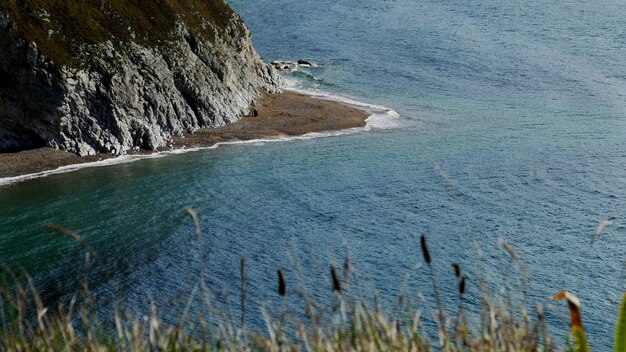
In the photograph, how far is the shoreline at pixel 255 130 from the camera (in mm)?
53000

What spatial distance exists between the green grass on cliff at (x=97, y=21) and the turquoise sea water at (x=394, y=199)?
969 cm

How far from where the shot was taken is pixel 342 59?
92.8 m

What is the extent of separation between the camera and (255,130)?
211 ft

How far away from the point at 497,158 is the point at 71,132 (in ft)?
93.9

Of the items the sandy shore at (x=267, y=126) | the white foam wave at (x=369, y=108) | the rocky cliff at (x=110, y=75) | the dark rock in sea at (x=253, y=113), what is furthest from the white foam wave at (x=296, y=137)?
the dark rock in sea at (x=253, y=113)

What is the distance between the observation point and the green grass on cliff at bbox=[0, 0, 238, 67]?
55.3 m

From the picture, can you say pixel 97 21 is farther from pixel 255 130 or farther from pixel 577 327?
pixel 577 327

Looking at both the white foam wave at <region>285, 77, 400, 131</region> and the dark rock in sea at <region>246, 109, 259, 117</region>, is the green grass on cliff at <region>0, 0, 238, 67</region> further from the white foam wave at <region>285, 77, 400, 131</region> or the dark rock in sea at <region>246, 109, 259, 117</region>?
the white foam wave at <region>285, 77, 400, 131</region>

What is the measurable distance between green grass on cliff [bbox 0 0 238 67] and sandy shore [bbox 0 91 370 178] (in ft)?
21.6

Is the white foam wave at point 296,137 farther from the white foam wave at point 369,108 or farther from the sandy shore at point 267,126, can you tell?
the sandy shore at point 267,126

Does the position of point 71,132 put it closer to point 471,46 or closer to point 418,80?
point 418,80

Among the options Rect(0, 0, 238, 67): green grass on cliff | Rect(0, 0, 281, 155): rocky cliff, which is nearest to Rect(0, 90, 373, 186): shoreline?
Rect(0, 0, 281, 155): rocky cliff

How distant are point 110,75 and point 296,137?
1477 centimetres

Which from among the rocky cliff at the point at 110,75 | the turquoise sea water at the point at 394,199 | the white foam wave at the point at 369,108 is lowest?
the turquoise sea water at the point at 394,199
